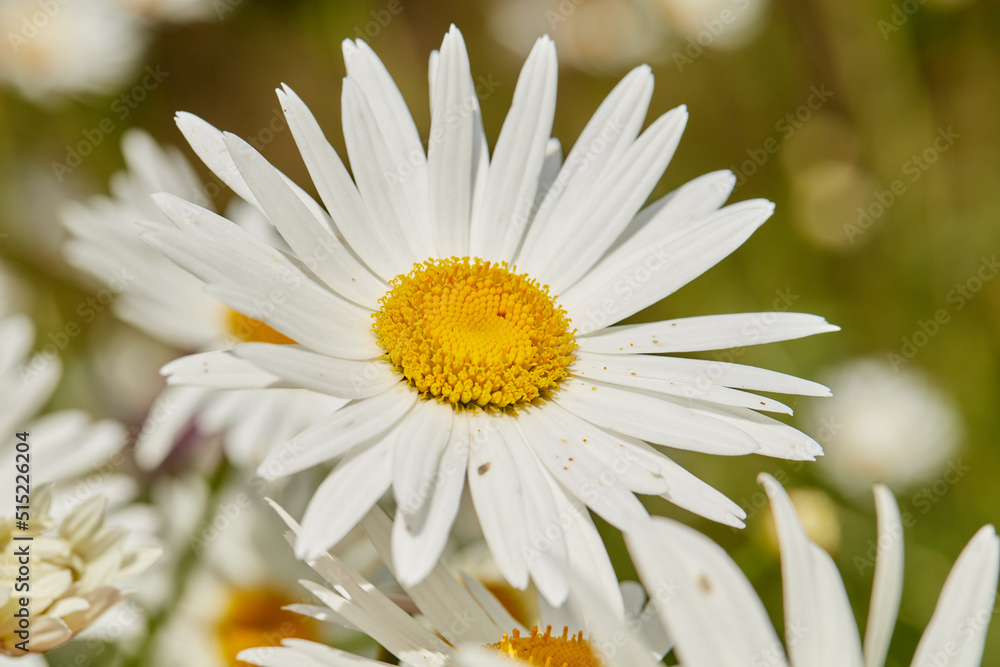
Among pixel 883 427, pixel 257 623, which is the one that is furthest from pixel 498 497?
pixel 883 427

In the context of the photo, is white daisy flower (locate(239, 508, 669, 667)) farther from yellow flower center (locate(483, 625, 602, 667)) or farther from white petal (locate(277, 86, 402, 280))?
white petal (locate(277, 86, 402, 280))

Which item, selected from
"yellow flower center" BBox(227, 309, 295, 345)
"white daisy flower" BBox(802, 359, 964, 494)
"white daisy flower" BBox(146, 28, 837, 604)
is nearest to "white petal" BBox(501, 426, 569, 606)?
"white daisy flower" BBox(146, 28, 837, 604)

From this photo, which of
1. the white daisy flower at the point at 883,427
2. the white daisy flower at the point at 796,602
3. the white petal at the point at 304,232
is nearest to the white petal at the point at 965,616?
the white daisy flower at the point at 796,602

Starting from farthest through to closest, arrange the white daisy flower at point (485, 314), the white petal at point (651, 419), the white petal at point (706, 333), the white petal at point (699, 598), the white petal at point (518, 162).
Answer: the white petal at point (518, 162), the white petal at point (706, 333), the white petal at point (651, 419), the white daisy flower at point (485, 314), the white petal at point (699, 598)

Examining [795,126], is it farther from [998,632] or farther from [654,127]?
[654,127]

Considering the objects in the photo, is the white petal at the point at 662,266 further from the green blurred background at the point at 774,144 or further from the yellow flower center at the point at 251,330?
the green blurred background at the point at 774,144

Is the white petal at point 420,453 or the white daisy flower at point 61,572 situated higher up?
the white petal at point 420,453

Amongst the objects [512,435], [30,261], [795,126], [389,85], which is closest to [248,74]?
[30,261]
